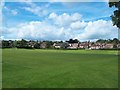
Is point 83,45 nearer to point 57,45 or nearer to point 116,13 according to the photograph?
point 57,45

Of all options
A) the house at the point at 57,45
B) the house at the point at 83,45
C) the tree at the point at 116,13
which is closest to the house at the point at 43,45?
the house at the point at 57,45

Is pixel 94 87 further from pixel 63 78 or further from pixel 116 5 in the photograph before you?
pixel 116 5

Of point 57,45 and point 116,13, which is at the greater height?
point 116,13

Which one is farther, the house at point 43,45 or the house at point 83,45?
the house at point 83,45

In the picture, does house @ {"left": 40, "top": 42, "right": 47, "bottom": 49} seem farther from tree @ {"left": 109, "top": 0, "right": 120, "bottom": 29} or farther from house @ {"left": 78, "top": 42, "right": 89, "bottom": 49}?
tree @ {"left": 109, "top": 0, "right": 120, "bottom": 29}

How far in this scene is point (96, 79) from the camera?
19266 mm

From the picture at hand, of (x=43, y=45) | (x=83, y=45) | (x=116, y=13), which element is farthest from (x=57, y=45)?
(x=116, y=13)

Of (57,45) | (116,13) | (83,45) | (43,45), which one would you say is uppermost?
(116,13)

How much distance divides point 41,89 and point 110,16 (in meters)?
43.9

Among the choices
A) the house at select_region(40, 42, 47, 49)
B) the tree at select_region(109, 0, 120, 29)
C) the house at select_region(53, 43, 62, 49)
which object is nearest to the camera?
the tree at select_region(109, 0, 120, 29)

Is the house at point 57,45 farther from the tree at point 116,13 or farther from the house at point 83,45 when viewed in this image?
the tree at point 116,13

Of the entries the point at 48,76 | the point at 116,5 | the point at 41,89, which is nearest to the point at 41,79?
the point at 48,76

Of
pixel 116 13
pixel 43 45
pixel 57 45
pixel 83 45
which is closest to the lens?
pixel 116 13

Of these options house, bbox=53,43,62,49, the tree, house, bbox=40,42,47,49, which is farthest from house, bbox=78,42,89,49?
the tree
